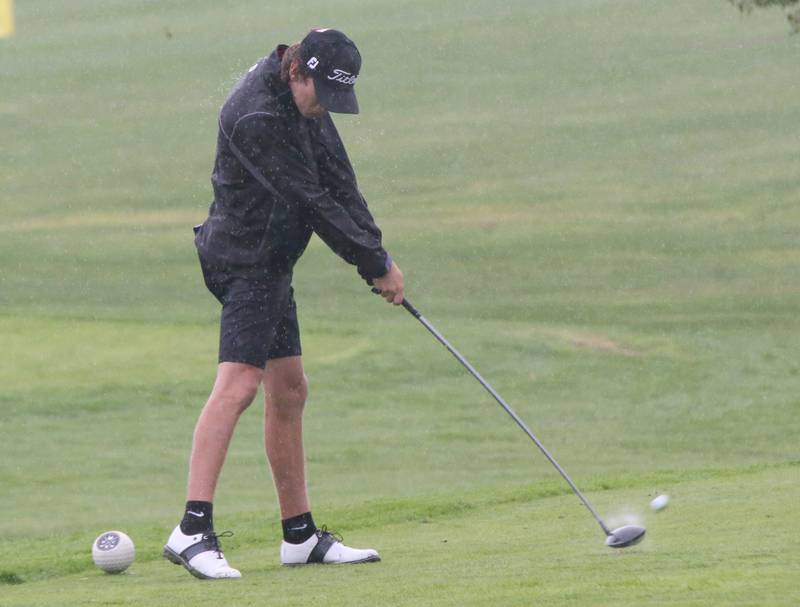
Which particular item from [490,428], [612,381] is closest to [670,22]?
[612,381]

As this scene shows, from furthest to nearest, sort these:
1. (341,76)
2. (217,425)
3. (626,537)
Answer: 1. (217,425)
2. (341,76)
3. (626,537)

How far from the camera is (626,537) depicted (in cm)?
471

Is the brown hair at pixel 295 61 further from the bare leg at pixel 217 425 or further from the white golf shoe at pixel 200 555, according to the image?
the white golf shoe at pixel 200 555

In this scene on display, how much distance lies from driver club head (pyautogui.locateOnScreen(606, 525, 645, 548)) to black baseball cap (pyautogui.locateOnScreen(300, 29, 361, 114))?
4.71 feet

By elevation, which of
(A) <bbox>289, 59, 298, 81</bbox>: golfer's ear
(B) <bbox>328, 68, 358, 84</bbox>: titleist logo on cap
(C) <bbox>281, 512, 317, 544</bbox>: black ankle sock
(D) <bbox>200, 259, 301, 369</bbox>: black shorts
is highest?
(A) <bbox>289, 59, 298, 81</bbox>: golfer's ear

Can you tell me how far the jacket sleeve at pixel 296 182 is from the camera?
15.9 feet

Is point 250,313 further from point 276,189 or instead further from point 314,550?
point 314,550

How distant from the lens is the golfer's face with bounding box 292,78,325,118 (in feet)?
15.8

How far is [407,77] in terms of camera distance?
28609mm

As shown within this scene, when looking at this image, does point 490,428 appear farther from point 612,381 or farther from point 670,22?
point 670,22

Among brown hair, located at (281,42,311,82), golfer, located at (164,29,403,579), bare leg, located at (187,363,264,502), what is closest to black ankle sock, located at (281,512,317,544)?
golfer, located at (164,29,403,579)

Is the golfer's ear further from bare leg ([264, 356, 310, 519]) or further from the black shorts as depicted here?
bare leg ([264, 356, 310, 519])

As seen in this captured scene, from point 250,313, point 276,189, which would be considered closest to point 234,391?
point 250,313

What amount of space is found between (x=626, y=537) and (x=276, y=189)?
55.8 inches
